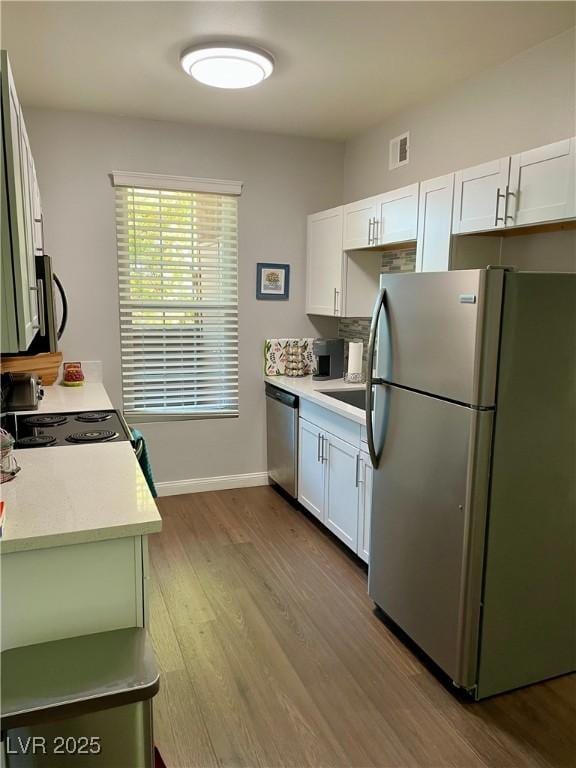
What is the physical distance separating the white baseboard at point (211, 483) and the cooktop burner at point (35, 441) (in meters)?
1.85

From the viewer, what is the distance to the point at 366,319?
4.02 meters

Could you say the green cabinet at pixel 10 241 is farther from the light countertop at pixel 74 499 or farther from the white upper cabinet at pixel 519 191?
the white upper cabinet at pixel 519 191

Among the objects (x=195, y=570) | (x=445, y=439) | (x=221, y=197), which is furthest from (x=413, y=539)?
(x=221, y=197)

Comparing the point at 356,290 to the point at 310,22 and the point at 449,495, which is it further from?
the point at 449,495

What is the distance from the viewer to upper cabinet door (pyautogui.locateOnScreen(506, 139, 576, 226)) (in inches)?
81.4

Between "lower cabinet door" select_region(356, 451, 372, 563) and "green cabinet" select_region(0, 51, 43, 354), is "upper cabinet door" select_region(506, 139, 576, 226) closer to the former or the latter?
"lower cabinet door" select_region(356, 451, 372, 563)

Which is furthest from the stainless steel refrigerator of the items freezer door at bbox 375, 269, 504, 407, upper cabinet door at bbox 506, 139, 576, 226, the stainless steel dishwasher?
the stainless steel dishwasher

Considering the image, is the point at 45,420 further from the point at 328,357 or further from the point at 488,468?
the point at 328,357

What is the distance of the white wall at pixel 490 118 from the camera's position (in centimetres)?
241

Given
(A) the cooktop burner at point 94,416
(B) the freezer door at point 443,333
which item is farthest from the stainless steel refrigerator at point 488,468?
(A) the cooktop burner at point 94,416

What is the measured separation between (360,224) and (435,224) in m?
0.77

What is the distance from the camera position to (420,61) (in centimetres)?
266

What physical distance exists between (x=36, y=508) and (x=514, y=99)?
8.90 ft

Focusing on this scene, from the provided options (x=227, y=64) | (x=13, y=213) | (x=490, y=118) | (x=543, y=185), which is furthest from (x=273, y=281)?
(x=13, y=213)
